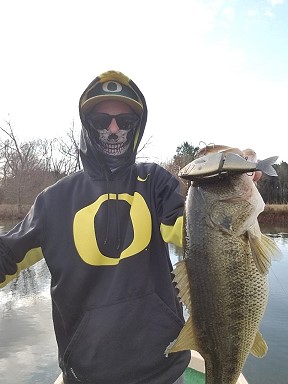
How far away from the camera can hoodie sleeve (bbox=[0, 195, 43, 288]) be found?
2.24 m

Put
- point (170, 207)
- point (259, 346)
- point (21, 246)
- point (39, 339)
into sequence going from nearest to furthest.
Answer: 1. point (259, 346)
2. point (170, 207)
3. point (21, 246)
4. point (39, 339)

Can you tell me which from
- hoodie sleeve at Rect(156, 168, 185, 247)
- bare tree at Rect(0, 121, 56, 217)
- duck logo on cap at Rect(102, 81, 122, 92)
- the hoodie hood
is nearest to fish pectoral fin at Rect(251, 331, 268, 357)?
hoodie sleeve at Rect(156, 168, 185, 247)

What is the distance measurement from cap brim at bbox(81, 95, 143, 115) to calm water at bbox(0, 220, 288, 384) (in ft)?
14.7

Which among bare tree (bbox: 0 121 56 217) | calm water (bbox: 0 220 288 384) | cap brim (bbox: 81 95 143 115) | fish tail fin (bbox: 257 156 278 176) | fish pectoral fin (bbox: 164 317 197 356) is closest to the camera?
fish tail fin (bbox: 257 156 278 176)

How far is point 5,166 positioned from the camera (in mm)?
42438

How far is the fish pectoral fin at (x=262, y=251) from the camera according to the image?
1446 mm

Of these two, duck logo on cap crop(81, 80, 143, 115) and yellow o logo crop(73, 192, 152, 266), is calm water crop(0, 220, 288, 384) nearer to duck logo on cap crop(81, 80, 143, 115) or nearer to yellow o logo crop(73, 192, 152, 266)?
yellow o logo crop(73, 192, 152, 266)

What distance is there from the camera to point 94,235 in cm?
222

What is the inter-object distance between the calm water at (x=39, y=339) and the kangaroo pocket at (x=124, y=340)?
400 centimetres

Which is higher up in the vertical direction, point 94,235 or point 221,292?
point 94,235

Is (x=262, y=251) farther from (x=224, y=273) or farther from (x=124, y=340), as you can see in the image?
(x=124, y=340)

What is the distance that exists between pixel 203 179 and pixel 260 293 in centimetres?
51

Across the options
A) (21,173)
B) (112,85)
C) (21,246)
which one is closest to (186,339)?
(21,246)

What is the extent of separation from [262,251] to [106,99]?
145cm
